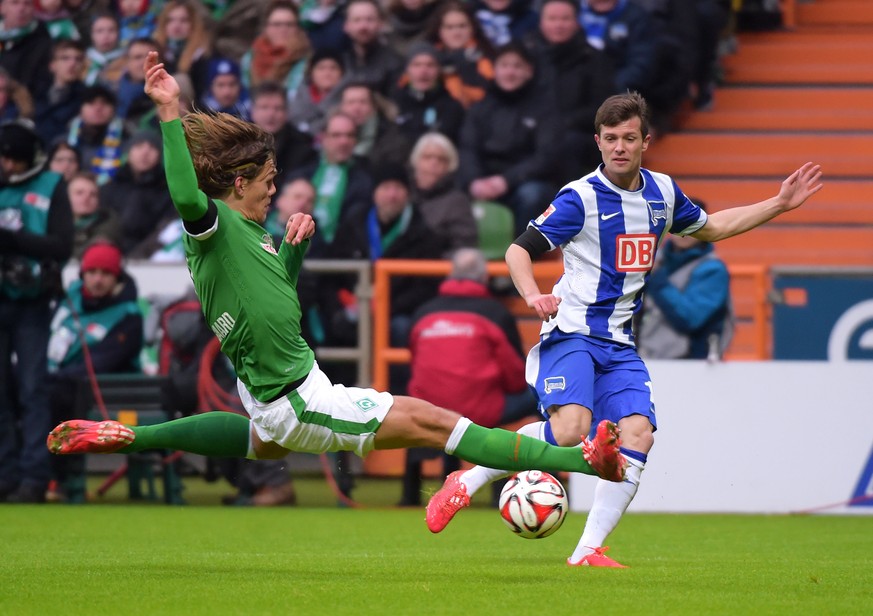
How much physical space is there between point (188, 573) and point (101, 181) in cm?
883

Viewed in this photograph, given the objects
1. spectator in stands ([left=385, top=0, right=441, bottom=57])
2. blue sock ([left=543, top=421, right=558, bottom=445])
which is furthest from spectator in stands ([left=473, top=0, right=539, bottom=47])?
blue sock ([left=543, top=421, right=558, bottom=445])

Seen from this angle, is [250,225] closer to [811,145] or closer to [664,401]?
[664,401]

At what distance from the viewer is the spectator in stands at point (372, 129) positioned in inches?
529

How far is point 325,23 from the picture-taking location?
579 inches

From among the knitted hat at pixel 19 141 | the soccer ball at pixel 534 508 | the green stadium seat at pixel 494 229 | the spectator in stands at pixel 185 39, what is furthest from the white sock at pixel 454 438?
the spectator in stands at pixel 185 39

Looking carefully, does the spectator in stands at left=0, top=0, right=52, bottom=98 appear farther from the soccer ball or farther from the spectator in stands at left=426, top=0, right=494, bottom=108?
the soccer ball

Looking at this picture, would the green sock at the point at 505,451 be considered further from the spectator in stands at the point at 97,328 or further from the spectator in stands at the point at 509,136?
the spectator in stands at the point at 509,136

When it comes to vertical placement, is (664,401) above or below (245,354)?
below

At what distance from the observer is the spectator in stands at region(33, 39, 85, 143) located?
49.8 feet

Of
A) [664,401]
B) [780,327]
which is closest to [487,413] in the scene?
[664,401]

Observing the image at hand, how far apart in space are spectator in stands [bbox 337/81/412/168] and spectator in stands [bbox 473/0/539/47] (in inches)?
48.2

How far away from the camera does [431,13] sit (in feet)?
47.5

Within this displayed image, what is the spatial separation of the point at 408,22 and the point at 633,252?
26.2 feet

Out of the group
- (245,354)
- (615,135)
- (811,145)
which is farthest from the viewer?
(811,145)
